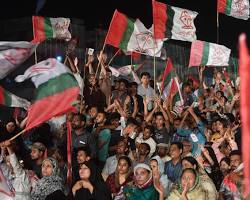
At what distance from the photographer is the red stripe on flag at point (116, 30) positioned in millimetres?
10039

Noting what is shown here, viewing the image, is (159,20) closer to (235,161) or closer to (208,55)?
(208,55)

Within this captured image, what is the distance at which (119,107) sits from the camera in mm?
9391

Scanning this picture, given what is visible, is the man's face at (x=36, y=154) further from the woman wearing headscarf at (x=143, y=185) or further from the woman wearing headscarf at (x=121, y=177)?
the woman wearing headscarf at (x=143, y=185)

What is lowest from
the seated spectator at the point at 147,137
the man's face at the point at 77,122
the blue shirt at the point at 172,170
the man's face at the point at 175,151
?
the blue shirt at the point at 172,170

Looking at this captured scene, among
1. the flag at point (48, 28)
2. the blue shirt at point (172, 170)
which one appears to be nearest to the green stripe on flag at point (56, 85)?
the blue shirt at point (172, 170)

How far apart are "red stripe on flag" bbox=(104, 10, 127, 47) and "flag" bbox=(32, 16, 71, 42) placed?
1192mm

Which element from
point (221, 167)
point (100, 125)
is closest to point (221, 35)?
point (100, 125)

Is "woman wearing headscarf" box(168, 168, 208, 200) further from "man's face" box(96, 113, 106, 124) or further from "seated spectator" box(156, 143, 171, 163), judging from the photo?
"man's face" box(96, 113, 106, 124)

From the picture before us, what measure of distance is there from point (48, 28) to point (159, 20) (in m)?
1.95

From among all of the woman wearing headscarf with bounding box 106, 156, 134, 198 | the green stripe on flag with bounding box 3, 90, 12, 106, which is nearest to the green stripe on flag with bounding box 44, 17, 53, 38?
the green stripe on flag with bounding box 3, 90, 12, 106

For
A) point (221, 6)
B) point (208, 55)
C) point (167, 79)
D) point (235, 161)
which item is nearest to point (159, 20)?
point (167, 79)

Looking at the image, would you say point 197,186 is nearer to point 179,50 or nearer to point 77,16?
point 179,50

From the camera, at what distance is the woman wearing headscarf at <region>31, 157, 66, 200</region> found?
20.1 ft

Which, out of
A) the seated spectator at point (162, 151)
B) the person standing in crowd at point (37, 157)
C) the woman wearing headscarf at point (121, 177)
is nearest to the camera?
the woman wearing headscarf at point (121, 177)
